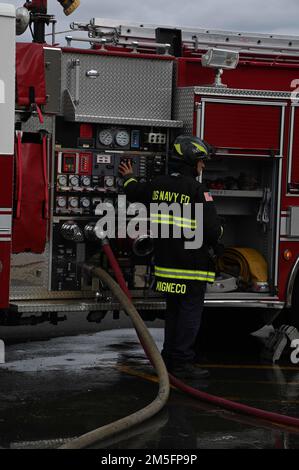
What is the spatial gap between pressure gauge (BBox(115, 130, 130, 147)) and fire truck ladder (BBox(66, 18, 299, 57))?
0.80 meters

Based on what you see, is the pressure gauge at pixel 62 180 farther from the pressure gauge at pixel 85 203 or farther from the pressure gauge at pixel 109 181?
the pressure gauge at pixel 109 181

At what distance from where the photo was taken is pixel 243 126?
8617 millimetres

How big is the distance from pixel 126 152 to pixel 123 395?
7.23ft

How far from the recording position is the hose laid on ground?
584 centimetres

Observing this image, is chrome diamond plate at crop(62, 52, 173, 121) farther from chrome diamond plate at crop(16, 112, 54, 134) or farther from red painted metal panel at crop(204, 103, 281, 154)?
red painted metal panel at crop(204, 103, 281, 154)

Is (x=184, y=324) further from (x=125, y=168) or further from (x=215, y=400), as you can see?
(x=125, y=168)

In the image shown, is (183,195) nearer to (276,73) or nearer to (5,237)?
(5,237)

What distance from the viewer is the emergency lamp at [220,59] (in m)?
8.31
